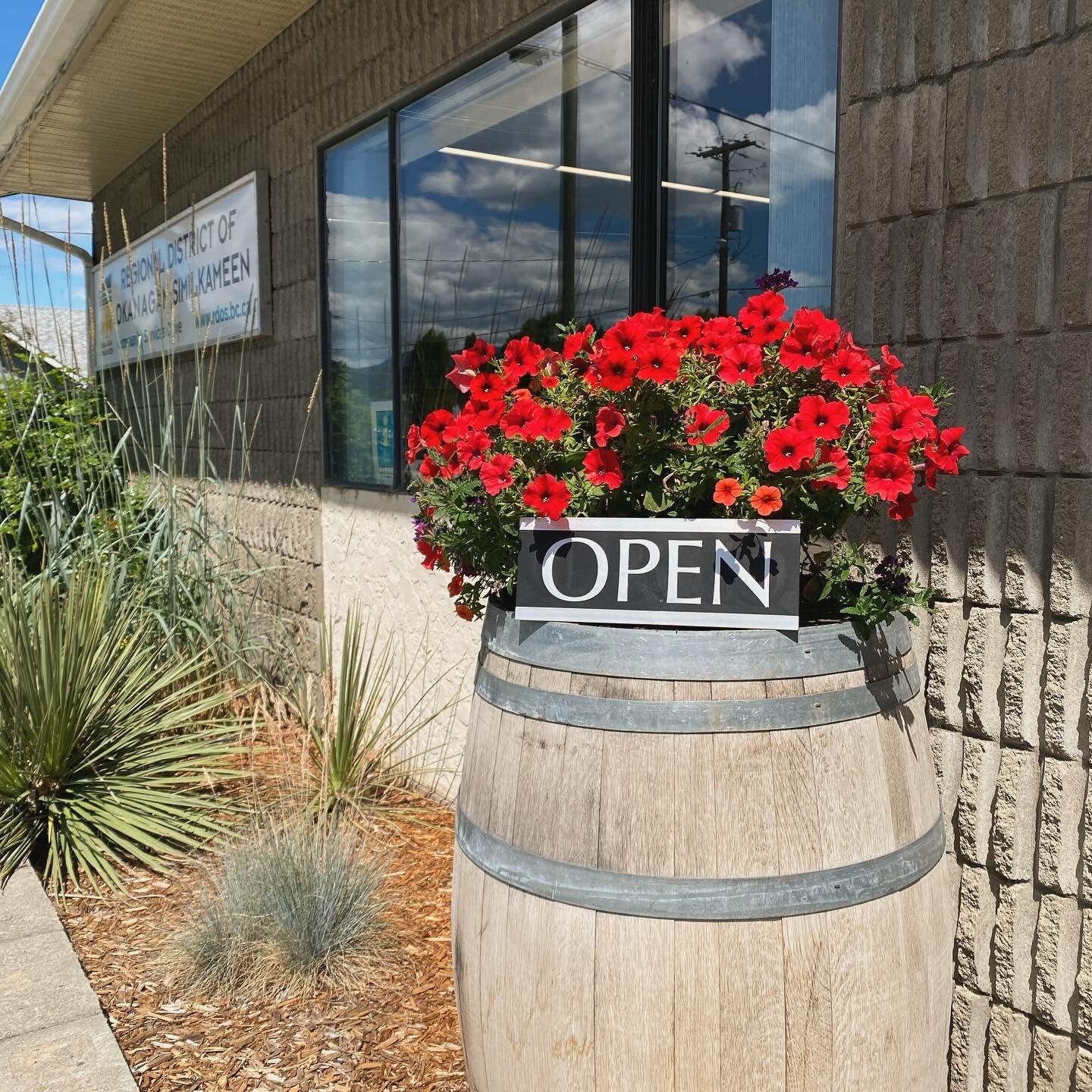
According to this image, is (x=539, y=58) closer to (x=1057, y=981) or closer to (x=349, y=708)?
(x=349, y=708)

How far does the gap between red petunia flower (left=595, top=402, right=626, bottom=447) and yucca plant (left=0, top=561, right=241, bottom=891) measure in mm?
2267

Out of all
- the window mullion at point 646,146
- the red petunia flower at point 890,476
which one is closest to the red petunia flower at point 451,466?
the red petunia flower at point 890,476

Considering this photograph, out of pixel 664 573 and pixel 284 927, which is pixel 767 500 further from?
pixel 284 927

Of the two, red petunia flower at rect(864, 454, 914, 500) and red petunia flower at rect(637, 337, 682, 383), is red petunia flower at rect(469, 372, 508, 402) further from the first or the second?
red petunia flower at rect(864, 454, 914, 500)

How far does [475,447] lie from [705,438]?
39 cm

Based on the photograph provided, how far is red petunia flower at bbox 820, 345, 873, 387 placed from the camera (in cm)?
166

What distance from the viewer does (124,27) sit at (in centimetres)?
493

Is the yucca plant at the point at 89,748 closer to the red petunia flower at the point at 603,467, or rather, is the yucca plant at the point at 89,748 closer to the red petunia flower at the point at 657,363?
the red petunia flower at the point at 603,467

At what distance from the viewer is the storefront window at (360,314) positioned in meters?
4.31

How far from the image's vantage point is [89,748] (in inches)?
138

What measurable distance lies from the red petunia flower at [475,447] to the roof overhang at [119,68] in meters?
2.79

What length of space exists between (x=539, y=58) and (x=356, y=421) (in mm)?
1750

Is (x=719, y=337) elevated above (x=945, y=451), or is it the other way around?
(x=719, y=337)

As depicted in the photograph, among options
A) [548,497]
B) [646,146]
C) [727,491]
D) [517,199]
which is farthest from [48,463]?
[727,491]
